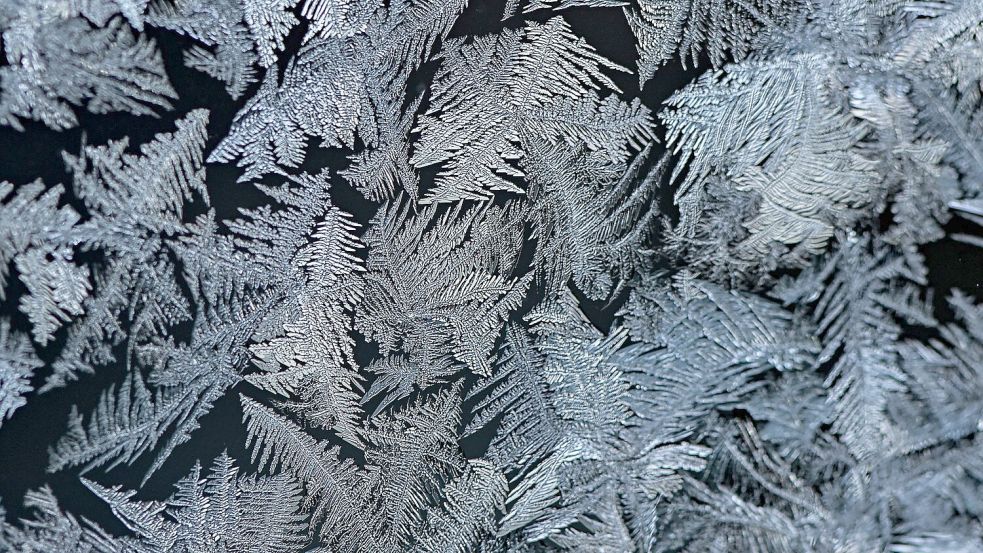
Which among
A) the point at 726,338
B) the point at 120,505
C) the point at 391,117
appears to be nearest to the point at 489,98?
the point at 391,117

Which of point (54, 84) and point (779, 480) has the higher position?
point (54, 84)

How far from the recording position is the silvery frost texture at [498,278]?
326 mm

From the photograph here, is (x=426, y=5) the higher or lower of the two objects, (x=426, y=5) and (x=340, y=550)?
the higher

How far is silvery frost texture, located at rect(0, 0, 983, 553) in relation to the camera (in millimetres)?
326

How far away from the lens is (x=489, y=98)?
0.40m

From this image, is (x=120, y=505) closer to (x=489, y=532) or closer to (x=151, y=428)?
(x=151, y=428)

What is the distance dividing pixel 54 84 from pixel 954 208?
42 centimetres

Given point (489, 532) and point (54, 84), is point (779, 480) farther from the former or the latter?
point (54, 84)

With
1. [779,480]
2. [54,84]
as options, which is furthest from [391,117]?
[779,480]

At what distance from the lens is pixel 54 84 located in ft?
1.03

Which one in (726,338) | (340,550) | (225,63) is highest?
(225,63)

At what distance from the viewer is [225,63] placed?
13.8 inches

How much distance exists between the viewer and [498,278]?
1.32 ft

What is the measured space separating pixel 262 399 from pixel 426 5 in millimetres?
232
